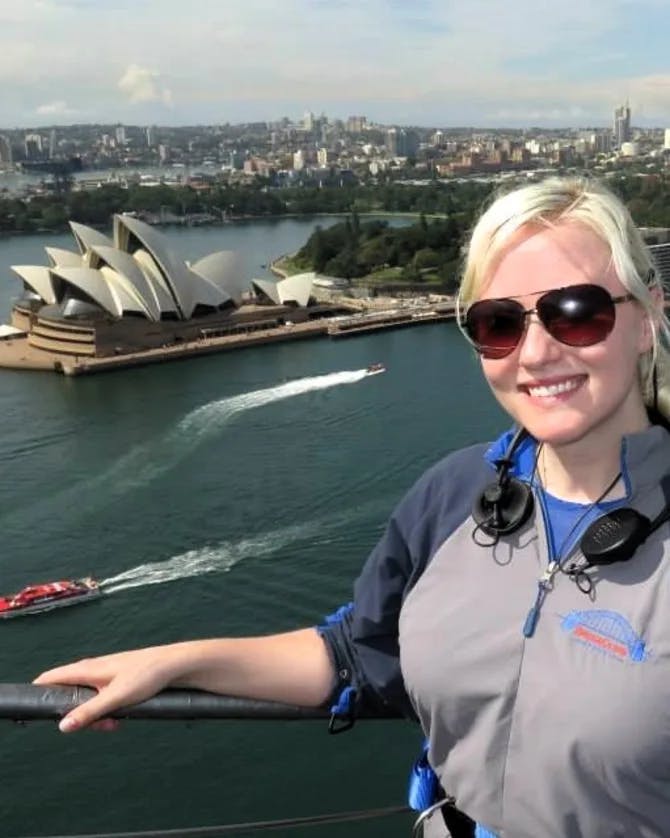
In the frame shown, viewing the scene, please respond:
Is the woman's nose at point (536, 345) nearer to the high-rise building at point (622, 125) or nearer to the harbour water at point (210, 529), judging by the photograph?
the harbour water at point (210, 529)

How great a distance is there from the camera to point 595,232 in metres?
0.36

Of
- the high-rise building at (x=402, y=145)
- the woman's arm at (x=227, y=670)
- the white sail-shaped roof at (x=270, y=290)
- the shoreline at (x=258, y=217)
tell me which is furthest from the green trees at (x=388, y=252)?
the high-rise building at (x=402, y=145)

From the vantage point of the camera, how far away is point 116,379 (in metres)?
9.02

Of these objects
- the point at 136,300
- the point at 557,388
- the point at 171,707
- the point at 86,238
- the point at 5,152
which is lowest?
the point at 136,300

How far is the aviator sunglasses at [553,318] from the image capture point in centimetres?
36

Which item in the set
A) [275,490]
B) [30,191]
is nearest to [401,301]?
[275,490]

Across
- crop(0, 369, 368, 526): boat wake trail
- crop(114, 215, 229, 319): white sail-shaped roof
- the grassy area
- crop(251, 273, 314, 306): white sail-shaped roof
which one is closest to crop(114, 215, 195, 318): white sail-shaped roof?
crop(114, 215, 229, 319): white sail-shaped roof

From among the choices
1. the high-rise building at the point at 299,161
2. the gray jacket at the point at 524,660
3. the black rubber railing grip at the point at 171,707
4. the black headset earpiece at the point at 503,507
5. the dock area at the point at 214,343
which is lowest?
the dock area at the point at 214,343

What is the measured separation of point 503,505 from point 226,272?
11.7m

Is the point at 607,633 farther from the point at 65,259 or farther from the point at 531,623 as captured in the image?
→ the point at 65,259

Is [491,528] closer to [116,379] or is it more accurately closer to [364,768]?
[364,768]

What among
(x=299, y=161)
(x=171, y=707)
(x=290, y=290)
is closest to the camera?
(x=171, y=707)

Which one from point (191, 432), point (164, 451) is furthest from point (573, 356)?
point (191, 432)

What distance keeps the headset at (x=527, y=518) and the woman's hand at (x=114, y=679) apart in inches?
6.1
